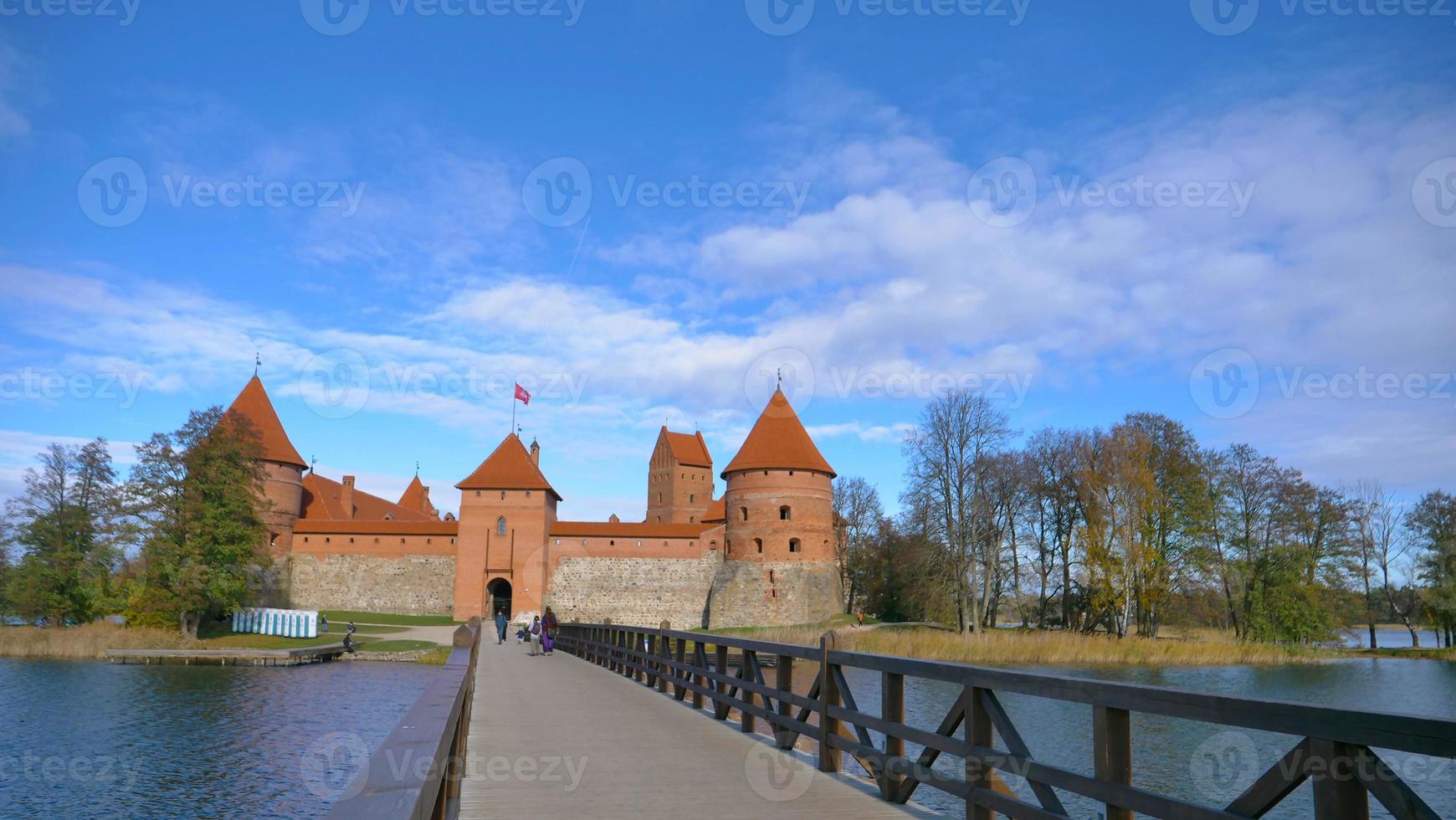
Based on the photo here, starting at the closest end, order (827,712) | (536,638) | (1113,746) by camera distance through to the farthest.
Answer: (1113,746), (827,712), (536,638)

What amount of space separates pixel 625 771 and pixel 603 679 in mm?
8387

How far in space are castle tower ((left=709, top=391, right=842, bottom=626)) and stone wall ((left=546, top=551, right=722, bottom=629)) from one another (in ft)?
7.43

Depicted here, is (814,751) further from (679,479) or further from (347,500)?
(679,479)

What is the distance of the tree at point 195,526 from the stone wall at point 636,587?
576 inches

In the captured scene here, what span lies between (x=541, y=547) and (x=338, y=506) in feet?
55.3

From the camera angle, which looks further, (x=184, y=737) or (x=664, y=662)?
(x=184, y=737)

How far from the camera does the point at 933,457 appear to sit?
39.1 metres

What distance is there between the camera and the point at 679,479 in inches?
2771

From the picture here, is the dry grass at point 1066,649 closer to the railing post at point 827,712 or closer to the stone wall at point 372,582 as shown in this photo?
the railing post at point 827,712

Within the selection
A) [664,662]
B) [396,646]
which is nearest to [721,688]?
[664,662]

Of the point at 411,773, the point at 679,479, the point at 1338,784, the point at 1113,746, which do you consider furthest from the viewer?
the point at 679,479

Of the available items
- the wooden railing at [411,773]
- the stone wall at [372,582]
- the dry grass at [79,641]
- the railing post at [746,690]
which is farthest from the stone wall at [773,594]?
the wooden railing at [411,773]

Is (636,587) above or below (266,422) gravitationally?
below

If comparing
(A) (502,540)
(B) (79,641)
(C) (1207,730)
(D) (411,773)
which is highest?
(A) (502,540)
